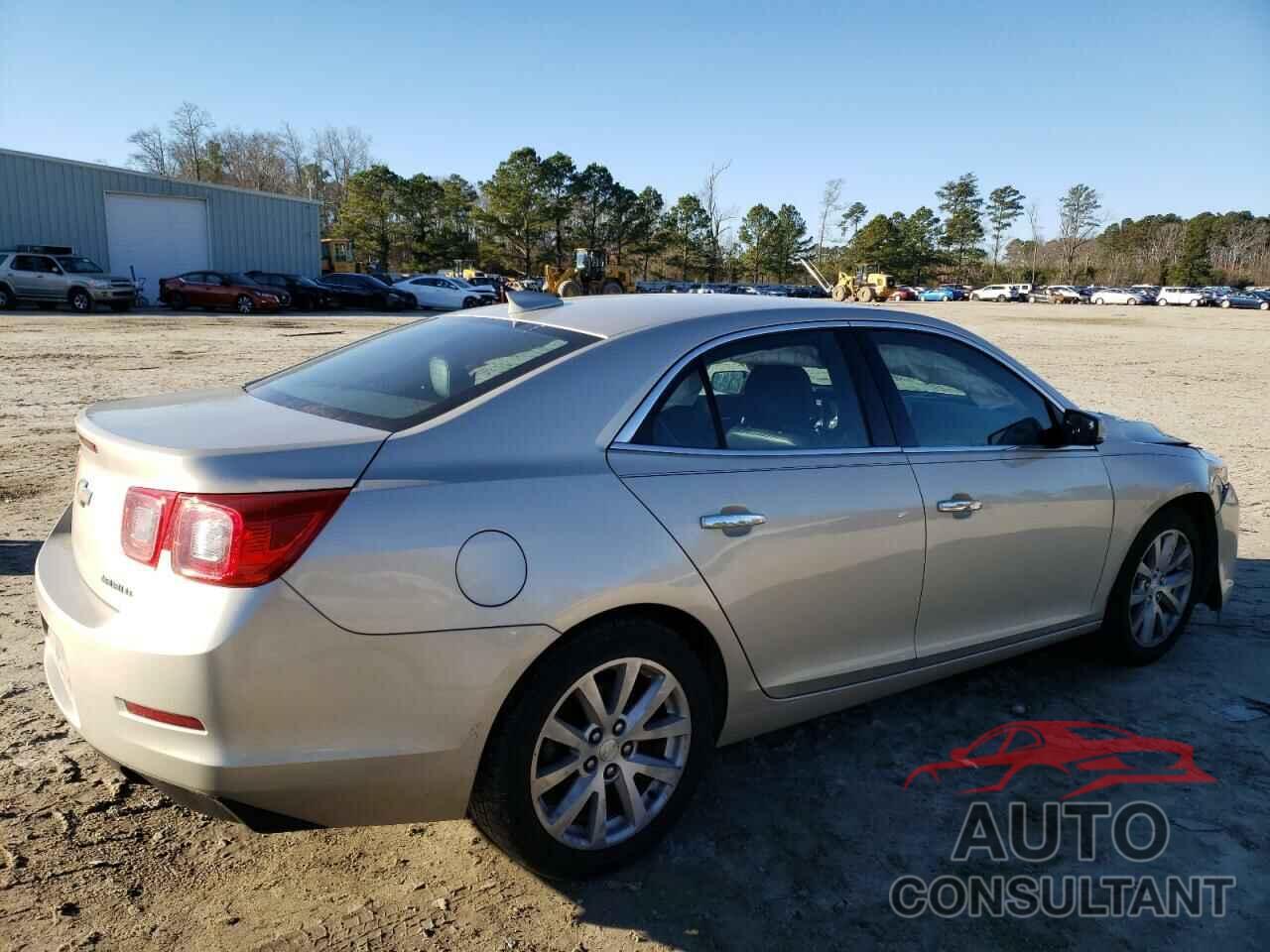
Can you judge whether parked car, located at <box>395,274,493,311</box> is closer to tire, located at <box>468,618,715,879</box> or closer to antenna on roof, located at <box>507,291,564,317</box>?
antenna on roof, located at <box>507,291,564,317</box>

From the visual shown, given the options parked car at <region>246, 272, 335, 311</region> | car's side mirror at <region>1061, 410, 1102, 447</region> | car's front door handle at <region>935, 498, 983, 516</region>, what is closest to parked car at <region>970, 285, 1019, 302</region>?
parked car at <region>246, 272, 335, 311</region>

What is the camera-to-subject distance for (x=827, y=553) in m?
2.90

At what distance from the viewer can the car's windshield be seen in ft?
96.0

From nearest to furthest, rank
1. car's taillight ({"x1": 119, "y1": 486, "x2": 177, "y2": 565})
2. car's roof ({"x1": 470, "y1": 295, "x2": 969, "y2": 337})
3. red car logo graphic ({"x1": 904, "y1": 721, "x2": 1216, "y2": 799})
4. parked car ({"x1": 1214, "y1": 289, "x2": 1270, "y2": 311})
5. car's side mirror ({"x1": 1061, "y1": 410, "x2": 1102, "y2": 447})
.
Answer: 1. car's taillight ({"x1": 119, "y1": 486, "x2": 177, "y2": 565})
2. car's roof ({"x1": 470, "y1": 295, "x2": 969, "y2": 337})
3. red car logo graphic ({"x1": 904, "y1": 721, "x2": 1216, "y2": 799})
4. car's side mirror ({"x1": 1061, "y1": 410, "x2": 1102, "y2": 447})
5. parked car ({"x1": 1214, "y1": 289, "x2": 1270, "y2": 311})

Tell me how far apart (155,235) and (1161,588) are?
4285 centimetres

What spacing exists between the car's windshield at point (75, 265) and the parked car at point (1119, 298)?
7263cm

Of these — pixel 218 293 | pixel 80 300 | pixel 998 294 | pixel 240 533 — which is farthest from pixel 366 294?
pixel 998 294

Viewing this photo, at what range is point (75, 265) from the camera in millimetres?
29625

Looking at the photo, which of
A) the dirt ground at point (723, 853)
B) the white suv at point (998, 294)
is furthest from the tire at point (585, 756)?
the white suv at point (998, 294)

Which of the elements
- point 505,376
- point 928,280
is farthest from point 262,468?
point 928,280

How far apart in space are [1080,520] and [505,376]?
242 cm

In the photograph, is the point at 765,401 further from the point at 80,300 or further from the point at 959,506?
the point at 80,300

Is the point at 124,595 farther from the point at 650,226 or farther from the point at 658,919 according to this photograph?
the point at 650,226

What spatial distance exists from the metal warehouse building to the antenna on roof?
39398 mm
